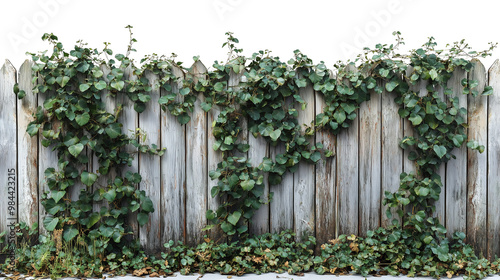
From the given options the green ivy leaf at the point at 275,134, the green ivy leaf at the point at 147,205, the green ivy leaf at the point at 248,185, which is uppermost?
the green ivy leaf at the point at 275,134

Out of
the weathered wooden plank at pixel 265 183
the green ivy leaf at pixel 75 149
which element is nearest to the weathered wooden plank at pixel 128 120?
the green ivy leaf at pixel 75 149

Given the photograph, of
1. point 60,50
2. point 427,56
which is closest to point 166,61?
point 60,50

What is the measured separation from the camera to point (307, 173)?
3471mm

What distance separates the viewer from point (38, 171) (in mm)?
3463

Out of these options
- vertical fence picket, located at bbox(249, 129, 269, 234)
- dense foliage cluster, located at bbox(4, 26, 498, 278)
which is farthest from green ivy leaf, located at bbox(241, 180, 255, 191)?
vertical fence picket, located at bbox(249, 129, 269, 234)

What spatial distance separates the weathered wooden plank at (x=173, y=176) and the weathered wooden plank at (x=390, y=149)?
1732 mm

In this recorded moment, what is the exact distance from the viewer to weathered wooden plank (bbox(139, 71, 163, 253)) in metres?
3.45

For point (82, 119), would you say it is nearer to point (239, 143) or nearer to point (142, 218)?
point (142, 218)

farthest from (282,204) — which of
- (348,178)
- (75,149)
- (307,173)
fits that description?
(75,149)

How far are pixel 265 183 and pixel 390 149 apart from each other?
1123mm

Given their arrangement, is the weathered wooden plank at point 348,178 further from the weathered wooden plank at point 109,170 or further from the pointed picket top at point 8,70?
the pointed picket top at point 8,70

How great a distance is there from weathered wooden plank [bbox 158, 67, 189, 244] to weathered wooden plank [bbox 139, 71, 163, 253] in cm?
4

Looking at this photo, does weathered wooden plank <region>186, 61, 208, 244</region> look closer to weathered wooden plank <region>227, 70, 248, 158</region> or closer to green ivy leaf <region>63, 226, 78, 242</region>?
weathered wooden plank <region>227, 70, 248, 158</region>

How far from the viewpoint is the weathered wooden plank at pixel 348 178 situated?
347cm
